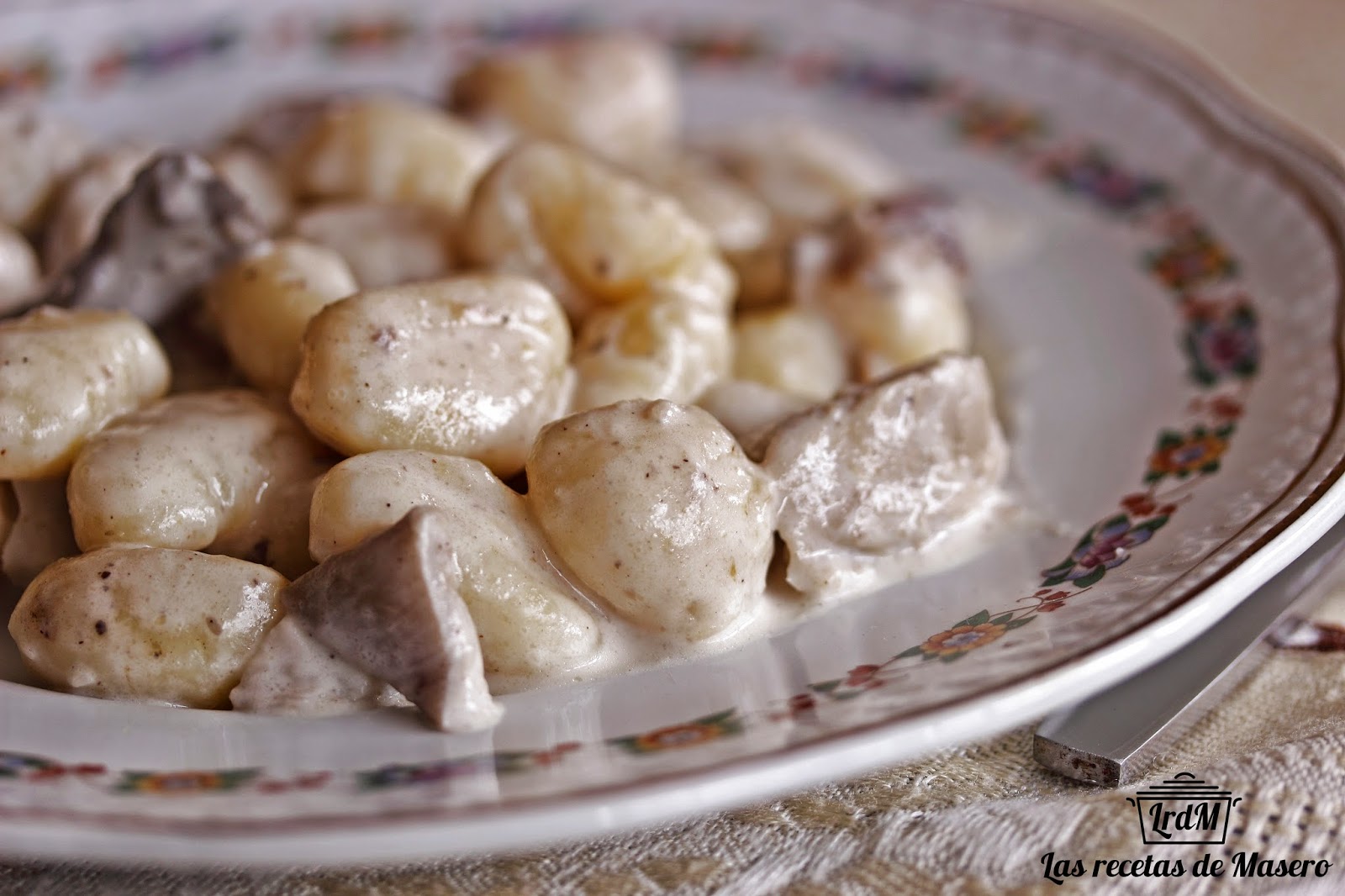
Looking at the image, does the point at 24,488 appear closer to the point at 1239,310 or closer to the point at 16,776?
the point at 16,776

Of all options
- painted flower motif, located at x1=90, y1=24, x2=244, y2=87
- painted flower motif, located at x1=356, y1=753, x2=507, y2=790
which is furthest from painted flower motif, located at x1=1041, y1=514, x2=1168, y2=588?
painted flower motif, located at x1=90, y1=24, x2=244, y2=87

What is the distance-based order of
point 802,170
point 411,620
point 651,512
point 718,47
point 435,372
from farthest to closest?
1. point 718,47
2. point 802,170
3. point 435,372
4. point 651,512
5. point 411,620

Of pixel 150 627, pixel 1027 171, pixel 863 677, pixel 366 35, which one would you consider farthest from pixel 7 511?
pixel 1027 171

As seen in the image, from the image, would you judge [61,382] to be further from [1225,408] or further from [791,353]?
[1225,408]

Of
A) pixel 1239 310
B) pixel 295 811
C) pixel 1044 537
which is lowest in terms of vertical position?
pixel 295 811

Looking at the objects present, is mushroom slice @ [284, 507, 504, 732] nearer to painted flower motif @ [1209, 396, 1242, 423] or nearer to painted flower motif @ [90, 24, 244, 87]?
painted flower motif @ [1209, 396, 1242, 423]

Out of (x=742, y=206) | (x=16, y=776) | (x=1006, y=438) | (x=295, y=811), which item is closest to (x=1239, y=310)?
(x=1006, y=438)
